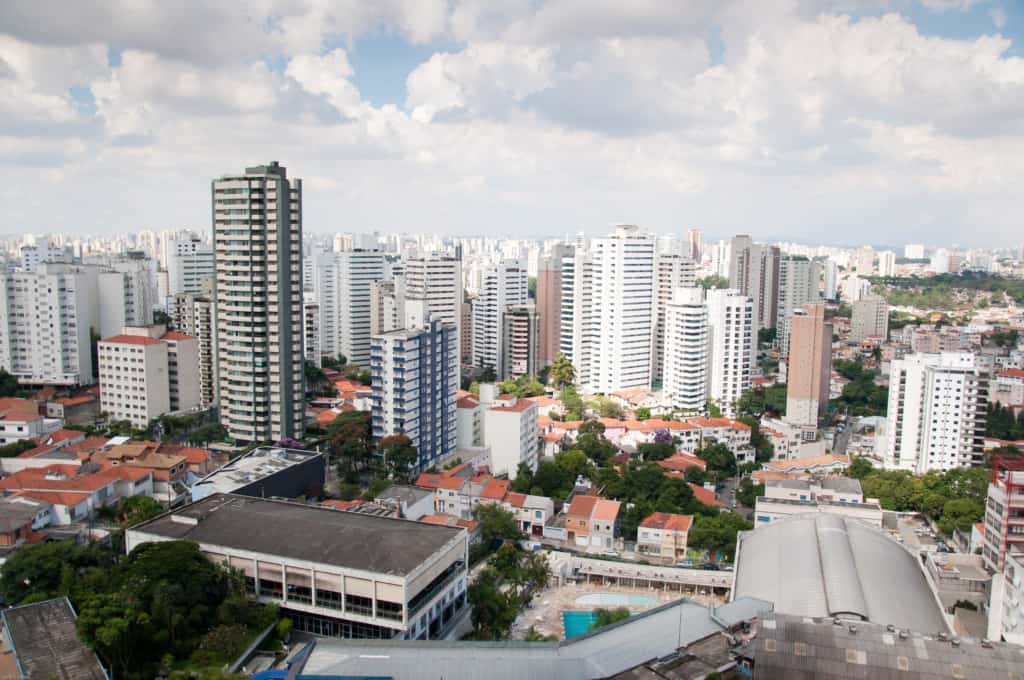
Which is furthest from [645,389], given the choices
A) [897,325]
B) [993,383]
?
[897,325]

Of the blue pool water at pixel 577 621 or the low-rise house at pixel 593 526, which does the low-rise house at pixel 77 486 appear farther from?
the blue pool water at pixel 577 621

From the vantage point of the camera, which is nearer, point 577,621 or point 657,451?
point 577,621

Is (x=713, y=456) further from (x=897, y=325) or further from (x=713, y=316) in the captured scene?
(x=897, y=325)

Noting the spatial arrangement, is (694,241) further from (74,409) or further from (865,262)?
(74,409)

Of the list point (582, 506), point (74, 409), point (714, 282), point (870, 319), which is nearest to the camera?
point (582, 506)

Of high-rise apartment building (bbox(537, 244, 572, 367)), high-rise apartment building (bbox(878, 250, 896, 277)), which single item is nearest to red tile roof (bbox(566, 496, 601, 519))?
high-rise apartment building (bbox(537, 244, 572, 367))

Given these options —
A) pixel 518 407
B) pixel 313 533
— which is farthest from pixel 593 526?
pixel 313 533
